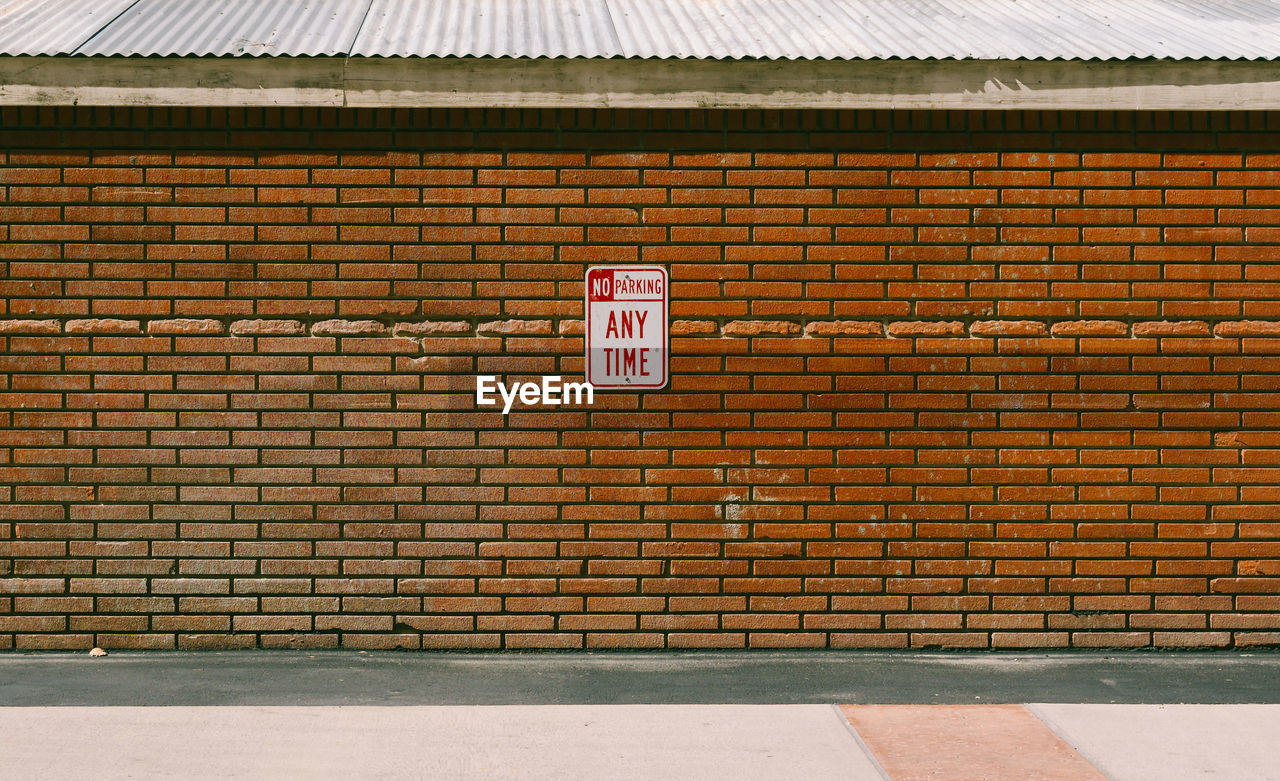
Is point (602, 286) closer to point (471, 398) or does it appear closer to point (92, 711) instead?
point (471, 398)

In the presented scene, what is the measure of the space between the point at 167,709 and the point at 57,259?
228 cm

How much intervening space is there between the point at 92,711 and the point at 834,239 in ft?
13.0

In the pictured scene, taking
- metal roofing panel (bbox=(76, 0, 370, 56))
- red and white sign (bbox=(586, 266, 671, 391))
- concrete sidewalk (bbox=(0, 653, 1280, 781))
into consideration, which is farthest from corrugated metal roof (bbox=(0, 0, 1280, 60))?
concrete sidewalk (bbox=(0, 653, 1280, 781))

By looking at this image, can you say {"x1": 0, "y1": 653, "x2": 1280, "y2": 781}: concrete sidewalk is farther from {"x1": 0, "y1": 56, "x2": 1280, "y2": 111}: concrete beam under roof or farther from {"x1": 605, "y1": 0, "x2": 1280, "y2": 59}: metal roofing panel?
{"x1": 605, "y1": 0, "x2": 1280, "y2": 59}: metal roofing panel

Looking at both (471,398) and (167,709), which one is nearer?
(167,709)

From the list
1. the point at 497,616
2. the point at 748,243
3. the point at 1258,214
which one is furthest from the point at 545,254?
the point at 1258,214

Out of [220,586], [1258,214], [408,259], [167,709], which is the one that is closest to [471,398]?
[408,259]

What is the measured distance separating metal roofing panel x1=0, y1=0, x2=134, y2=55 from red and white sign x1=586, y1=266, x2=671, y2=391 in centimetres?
277

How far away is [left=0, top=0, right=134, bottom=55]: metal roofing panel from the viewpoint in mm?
5191

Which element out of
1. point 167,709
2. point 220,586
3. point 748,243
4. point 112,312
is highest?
point 748,243

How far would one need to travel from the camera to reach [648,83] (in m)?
5.24

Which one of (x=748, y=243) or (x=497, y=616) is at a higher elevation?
(x=748, y=243)

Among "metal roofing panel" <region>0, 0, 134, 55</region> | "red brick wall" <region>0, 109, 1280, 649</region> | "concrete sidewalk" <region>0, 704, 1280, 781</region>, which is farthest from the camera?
"red brick wall" <region>0, 109, 1280, 649</region>

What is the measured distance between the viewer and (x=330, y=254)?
5.33m
